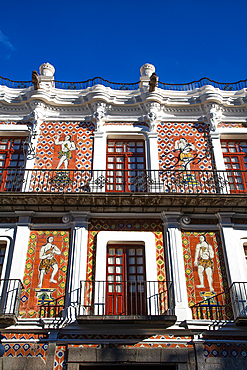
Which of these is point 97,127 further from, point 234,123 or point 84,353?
point 84,353

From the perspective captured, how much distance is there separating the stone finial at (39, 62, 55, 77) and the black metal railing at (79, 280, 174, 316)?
8402 millimetres

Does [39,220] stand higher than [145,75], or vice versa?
[145,75]

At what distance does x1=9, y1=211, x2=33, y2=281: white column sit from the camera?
34.9 ft

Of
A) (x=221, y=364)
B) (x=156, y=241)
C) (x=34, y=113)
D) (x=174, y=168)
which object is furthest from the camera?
(x=34, y=113)

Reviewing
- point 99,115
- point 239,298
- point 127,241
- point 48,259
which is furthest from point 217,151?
point 48,259

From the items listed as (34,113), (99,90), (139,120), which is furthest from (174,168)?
(34,113)

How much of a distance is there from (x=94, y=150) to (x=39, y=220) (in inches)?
122

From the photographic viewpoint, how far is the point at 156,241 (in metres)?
11.4

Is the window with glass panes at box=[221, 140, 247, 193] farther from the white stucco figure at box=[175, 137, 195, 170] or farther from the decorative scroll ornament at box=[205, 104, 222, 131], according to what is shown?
the white stucco figure at box=[175, 137, 195, 170]

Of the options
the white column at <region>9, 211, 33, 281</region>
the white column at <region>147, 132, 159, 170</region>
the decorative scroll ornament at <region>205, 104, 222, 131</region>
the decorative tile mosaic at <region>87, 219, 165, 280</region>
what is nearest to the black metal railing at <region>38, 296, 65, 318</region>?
the white column at <region>9, 211, 33, 281</region>

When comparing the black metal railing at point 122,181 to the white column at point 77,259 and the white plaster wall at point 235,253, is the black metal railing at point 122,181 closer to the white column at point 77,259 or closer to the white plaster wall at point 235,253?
the white column at point 77,259

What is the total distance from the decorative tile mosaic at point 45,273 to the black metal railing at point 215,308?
3.42 m

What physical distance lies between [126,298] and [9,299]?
2935 millimetres

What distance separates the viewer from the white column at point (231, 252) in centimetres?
1074
